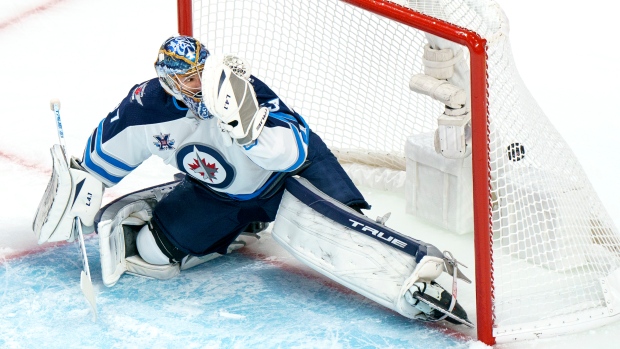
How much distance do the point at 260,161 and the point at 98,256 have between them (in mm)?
845

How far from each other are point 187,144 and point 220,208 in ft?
0.84

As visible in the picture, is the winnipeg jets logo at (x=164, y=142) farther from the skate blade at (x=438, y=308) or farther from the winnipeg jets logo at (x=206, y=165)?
the skate blade at (x=438, y=308)

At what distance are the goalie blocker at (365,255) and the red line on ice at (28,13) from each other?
255 cm

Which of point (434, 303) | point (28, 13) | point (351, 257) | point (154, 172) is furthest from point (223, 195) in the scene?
point (28, 13)

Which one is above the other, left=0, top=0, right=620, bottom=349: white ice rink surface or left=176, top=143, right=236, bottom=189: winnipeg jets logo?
left=176, top=143, right=236, bottom=189: winnipeg jets logo

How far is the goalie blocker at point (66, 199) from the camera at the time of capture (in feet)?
9.84

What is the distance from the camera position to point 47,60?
4.81m

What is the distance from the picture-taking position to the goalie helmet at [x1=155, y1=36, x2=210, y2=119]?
270cm

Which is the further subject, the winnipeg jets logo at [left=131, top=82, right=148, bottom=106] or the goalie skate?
the winnipeg jets logo at [left=131, top=82, right=148, bottom=106]

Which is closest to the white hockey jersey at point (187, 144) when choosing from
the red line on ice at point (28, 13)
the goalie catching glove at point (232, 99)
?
the goalie catching glove at point (232, 99)

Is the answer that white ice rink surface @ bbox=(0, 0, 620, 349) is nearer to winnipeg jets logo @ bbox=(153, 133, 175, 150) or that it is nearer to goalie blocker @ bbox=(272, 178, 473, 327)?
goalie blocker @ bbox=(272, 178, 473, 327)

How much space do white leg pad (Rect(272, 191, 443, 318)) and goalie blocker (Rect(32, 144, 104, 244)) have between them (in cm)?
54

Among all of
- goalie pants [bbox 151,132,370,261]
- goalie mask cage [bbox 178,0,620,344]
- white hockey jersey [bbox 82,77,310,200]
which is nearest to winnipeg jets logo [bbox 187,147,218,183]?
white hockey jersey [bbox 82,77,310,200]

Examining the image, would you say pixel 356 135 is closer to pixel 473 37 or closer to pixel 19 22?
pixel 473 37
